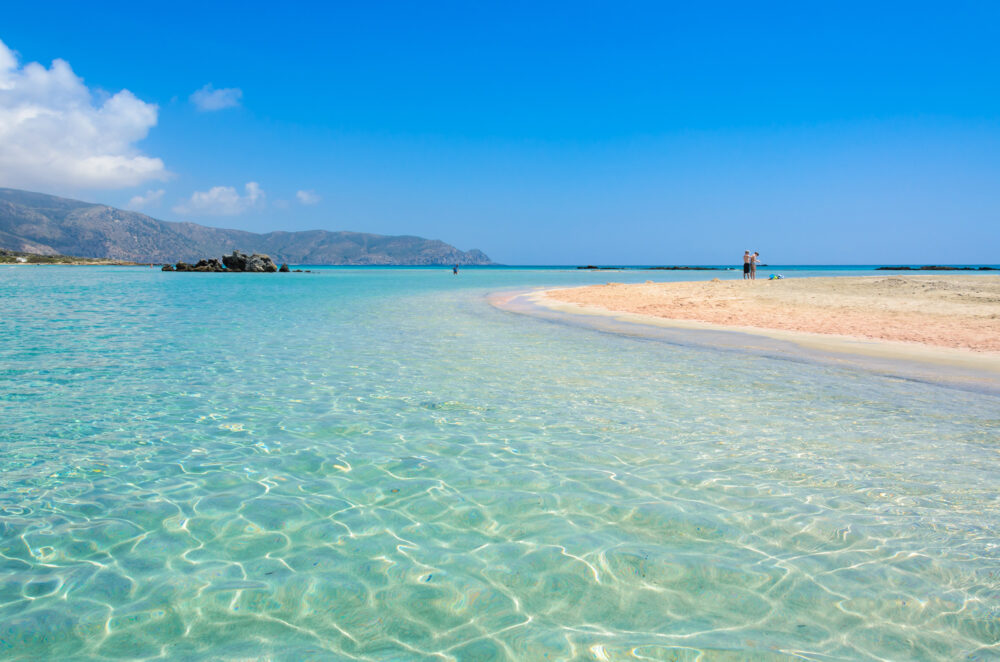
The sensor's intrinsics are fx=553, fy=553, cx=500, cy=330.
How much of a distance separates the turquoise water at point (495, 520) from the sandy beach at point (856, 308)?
27.7ft

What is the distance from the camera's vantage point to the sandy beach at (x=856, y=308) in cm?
1636

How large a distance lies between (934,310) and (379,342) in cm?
2058

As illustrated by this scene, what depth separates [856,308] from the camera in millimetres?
22797

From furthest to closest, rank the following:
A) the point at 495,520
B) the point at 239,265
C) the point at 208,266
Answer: the point at 208,266 → the point at 239,265 → the point at 495,520

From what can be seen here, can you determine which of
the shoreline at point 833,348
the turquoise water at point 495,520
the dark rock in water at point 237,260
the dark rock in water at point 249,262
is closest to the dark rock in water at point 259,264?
the dark rock in water at point 249,262

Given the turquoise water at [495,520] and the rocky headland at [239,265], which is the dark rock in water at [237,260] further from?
the turquoise water at [495,520]

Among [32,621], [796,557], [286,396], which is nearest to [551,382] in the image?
[286,396]

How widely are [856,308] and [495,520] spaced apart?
23438 mm

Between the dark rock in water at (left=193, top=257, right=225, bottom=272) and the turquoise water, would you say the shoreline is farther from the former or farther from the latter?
the dark rock in water at (left=193, top=257, right=225, bottom=272)

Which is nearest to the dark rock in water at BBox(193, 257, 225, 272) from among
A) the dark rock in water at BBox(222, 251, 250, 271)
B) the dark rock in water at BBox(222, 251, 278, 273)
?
the dark rock in water at BBox(222, 251, 250, 271)

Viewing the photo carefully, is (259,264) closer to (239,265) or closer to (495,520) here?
(239,265)

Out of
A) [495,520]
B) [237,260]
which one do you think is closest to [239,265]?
[237,260]

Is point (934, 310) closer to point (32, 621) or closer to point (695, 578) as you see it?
point (695, 578)

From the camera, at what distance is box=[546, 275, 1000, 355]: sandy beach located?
1636 cm
